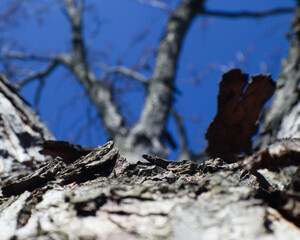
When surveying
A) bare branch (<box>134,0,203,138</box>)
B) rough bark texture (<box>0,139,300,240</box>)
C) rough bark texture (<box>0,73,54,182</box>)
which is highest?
bare branch (<box>134,0,203,138</box>)

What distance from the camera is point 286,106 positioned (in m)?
1.34

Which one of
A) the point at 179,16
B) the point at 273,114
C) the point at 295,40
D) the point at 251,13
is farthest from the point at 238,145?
the point at 251,13

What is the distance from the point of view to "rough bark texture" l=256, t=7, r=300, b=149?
1.23m

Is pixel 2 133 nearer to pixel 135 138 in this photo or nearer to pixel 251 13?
pixel 135 138

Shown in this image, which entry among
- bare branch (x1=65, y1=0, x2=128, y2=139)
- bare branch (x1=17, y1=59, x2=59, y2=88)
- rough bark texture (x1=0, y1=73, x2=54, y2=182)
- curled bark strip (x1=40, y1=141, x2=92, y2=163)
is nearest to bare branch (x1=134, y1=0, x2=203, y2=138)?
bare branch (x1=65, y1=0, x2=128, y2=139)

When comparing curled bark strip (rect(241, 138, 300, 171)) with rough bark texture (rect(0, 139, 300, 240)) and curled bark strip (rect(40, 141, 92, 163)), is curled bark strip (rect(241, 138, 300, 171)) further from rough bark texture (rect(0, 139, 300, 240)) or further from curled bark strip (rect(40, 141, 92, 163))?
curled bark strip (rect(40, 141, 92, 163))

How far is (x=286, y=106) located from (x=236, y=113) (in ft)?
0.86

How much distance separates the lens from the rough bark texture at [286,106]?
1.23 metres

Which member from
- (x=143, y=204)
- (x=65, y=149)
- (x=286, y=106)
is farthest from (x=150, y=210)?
(x=286, y=106)

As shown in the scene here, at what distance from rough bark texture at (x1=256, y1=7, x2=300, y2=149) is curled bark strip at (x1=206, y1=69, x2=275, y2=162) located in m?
0.08

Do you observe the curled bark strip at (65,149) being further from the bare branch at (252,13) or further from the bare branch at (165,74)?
the bare branch at (252,13)

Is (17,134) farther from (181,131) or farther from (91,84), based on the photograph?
(181,131)

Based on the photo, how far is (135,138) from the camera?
1.95m

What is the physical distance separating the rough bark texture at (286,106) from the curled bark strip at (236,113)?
82 mm
